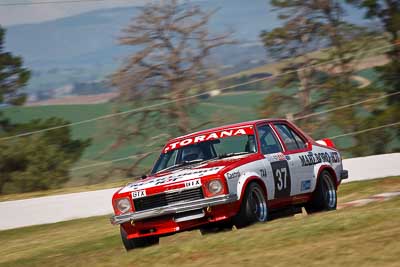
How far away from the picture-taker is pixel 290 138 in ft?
42.7

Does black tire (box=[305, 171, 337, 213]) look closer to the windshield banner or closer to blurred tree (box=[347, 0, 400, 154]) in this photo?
the windshield banner

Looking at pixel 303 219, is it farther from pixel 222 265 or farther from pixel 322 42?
pixel 322 42

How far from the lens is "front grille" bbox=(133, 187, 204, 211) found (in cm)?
1099

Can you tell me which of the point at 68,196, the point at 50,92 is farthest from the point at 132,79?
the point at 50,92

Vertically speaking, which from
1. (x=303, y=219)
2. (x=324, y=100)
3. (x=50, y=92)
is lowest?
(x=50, y=92)

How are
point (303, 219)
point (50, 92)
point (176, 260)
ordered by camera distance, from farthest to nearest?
point (50, 92) < point (303, 219) < point (176, 260)

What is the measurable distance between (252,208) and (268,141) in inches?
54.4

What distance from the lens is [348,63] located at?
29.4 metres

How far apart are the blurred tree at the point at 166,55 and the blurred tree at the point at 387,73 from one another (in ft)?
16.7

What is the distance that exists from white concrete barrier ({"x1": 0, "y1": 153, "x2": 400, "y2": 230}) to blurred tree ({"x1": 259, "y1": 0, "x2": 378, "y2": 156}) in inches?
243

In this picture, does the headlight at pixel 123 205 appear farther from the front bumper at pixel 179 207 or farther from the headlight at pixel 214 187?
the headlight at pixel 214 187

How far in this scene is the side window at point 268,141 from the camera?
40.0ft

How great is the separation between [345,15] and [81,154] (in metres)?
10.0

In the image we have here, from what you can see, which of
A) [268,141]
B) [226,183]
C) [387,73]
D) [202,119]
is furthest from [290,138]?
[387,73]
